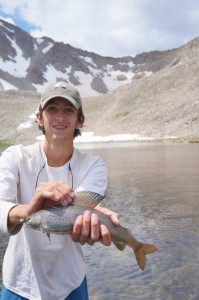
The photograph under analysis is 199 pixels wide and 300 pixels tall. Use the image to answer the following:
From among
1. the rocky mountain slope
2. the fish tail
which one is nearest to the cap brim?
the fish tail

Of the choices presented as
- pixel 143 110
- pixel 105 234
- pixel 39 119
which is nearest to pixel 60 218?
pixel 105 234

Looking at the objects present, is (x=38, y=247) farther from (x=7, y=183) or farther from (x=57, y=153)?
(x=57, y=153)

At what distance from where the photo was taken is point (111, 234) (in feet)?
12.7

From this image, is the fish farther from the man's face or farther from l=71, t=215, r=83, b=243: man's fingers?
the man's face

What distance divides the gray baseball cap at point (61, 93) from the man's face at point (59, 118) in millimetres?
72

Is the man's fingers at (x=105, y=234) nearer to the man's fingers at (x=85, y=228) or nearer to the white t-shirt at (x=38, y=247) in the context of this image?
the man's fingers at (x=85, y=228)

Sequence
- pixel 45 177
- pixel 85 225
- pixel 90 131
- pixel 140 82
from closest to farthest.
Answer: pixel 85 225, pixel 45 177, pixel 90 131, pixel 140 82

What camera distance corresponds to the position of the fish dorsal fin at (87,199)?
3.78m

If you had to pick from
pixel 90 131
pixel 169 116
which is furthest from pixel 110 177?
pixel 90 131

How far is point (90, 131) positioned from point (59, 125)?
105m

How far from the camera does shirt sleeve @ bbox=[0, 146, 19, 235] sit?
3814 mm

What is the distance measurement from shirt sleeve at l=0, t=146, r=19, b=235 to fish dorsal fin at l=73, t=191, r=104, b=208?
0.61 metres

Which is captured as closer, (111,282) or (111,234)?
(111,234)

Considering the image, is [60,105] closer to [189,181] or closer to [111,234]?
[111,234]
